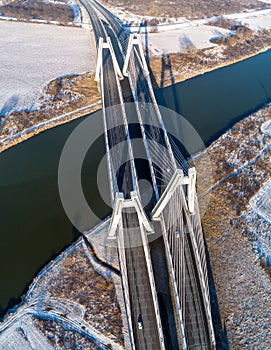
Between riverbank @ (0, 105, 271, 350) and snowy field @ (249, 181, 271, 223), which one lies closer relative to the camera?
riverbank @ (0, 105, 271, 350)

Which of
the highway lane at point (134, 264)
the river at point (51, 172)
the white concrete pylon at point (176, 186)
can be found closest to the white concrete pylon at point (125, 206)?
the highway lane at point (134, 264)

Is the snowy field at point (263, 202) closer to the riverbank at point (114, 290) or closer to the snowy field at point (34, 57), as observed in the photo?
the riverbank at point (114, 290)

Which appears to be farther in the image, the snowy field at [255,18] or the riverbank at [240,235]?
the snowy field at [255,18]

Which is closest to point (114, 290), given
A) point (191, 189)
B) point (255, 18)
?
point (191, 189)

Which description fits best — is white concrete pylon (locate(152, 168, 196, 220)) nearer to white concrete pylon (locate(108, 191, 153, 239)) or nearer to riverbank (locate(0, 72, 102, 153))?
white concrete pylon (locate(108, 191, 153, 239))

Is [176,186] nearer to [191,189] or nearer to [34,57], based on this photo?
[191,189]

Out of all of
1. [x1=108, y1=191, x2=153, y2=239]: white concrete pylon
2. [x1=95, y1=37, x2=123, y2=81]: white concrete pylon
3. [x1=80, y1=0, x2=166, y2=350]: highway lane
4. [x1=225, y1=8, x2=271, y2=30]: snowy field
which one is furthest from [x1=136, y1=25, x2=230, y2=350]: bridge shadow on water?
[x1=225, y1=8, x2=271, y2=30]: snowy field
